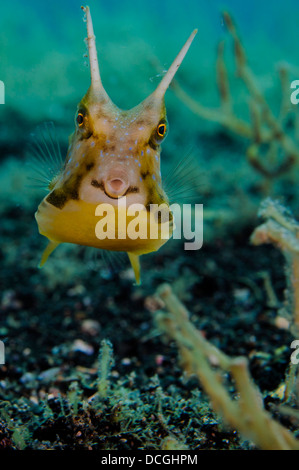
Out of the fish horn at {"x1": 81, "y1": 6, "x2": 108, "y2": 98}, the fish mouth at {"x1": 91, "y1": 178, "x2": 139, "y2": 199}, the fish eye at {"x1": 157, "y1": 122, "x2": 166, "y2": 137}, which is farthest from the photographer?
the fish eye at {"x1": 157, "y1": 122, "x2": 166, "y2": 137}

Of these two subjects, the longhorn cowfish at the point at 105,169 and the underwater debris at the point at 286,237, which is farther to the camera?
the underwater debris at the point at 286,237

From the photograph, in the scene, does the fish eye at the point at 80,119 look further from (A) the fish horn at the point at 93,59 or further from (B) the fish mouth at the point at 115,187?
(B) the fish mouth at the point at 115,187

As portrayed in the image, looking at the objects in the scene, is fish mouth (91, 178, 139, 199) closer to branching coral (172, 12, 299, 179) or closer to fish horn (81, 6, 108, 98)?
fish horn (81, 6, 108, 98)

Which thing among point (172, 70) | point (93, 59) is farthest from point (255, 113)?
point (93, 59)

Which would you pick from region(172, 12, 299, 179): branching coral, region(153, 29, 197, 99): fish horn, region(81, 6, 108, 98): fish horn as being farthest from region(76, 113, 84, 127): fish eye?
region(172, 12, 299, 179): branching coral

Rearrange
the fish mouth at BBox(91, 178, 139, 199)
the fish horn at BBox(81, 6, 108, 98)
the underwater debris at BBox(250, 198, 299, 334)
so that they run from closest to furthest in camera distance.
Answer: the fish mouth at BBox(91, 178, 139, 199) < the fish horn at BBox(81, 6, 108, 98) < the underwater debris at BBox(250, 198, 299, 334)

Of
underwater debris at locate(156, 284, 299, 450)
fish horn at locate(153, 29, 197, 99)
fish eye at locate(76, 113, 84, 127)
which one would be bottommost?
underwater debris at locate(156, 284, 299, 450)

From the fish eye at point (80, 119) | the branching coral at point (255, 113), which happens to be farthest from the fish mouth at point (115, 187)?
the branching coral at point (255, 113)

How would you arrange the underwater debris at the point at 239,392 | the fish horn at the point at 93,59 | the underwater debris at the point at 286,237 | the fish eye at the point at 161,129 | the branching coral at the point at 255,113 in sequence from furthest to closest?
the branching coral at the point at 255,113
the underwater debris at the point at 286,237
the fish eye at the point at 161,129
the fish horn at the point at 93,59
the underwater debris at the point at 239,392
